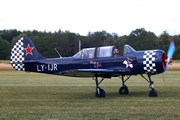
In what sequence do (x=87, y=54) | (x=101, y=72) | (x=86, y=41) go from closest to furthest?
(x=101, y=72)
(x=87, y=54)
(x=86, y=41)

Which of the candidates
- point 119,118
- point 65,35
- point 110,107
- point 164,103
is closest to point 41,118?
point 119,118

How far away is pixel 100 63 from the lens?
14273 mm

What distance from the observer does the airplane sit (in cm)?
1341

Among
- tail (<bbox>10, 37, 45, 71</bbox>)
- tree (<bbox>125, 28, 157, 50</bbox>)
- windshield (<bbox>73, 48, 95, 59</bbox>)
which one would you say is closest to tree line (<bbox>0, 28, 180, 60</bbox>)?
tree (<bbox>125, 28, 157, 50</bbox>)

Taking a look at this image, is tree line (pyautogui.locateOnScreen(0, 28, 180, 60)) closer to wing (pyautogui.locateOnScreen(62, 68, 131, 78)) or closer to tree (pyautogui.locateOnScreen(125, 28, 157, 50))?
tree (pyautogui.locateOnScreen(125, 28, 157, 50))

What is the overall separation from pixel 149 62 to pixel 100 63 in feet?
6.19

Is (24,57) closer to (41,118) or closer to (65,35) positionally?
(41,118)

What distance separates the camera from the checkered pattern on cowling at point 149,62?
13.4 m

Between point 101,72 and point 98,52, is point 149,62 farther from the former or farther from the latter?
point 98,52

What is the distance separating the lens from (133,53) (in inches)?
546

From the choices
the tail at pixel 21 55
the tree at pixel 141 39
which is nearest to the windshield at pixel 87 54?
the tail at pixel 21 55

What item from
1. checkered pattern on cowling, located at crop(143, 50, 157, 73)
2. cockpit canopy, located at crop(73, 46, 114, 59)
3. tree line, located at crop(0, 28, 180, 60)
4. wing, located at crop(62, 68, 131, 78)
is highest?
tree line, located at crop(0, 28, 180, 60)

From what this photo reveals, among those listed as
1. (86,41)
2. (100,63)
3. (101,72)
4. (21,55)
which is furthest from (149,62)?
(86,41)

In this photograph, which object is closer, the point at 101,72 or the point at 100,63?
the point at 101,72
